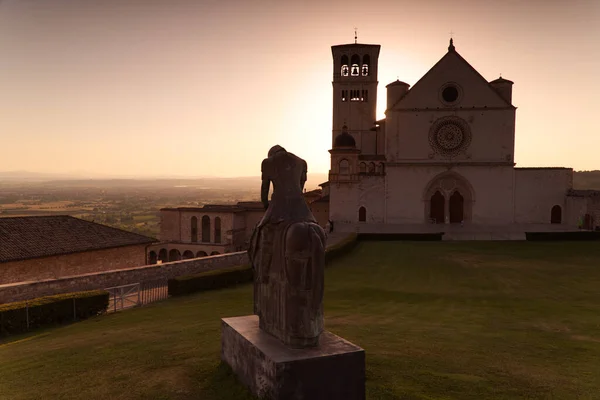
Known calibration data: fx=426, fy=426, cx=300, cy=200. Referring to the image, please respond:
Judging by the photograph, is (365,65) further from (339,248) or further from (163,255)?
(163,255)

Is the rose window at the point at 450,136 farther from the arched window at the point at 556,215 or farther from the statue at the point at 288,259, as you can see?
the statue at the point at 288,259

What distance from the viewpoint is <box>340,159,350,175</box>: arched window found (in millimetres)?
45906

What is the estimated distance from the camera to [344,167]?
4594cm

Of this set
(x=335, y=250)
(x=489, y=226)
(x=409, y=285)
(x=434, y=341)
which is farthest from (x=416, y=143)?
(x=434, y=341)

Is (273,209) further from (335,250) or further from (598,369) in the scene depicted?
(335,250)

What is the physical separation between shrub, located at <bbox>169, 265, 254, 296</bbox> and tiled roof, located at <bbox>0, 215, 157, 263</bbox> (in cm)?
936

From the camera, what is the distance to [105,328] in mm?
13594

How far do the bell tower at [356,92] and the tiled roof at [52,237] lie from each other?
1313 inches

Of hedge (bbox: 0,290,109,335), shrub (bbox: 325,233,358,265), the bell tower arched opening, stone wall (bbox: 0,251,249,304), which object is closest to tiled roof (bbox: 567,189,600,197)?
the bell tower arched opening

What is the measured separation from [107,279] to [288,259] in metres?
15.6

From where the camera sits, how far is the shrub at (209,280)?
19797 millimetres

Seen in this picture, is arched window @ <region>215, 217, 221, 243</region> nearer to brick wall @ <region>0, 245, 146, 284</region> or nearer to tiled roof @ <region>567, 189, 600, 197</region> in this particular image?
brick wall @ <region>0, 245, 146, 284</region>

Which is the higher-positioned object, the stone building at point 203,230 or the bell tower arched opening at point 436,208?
the bell tower arched opening at point 436,208

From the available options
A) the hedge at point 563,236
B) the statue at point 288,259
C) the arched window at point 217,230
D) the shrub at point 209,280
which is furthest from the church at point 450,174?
the statue at point 288,259
